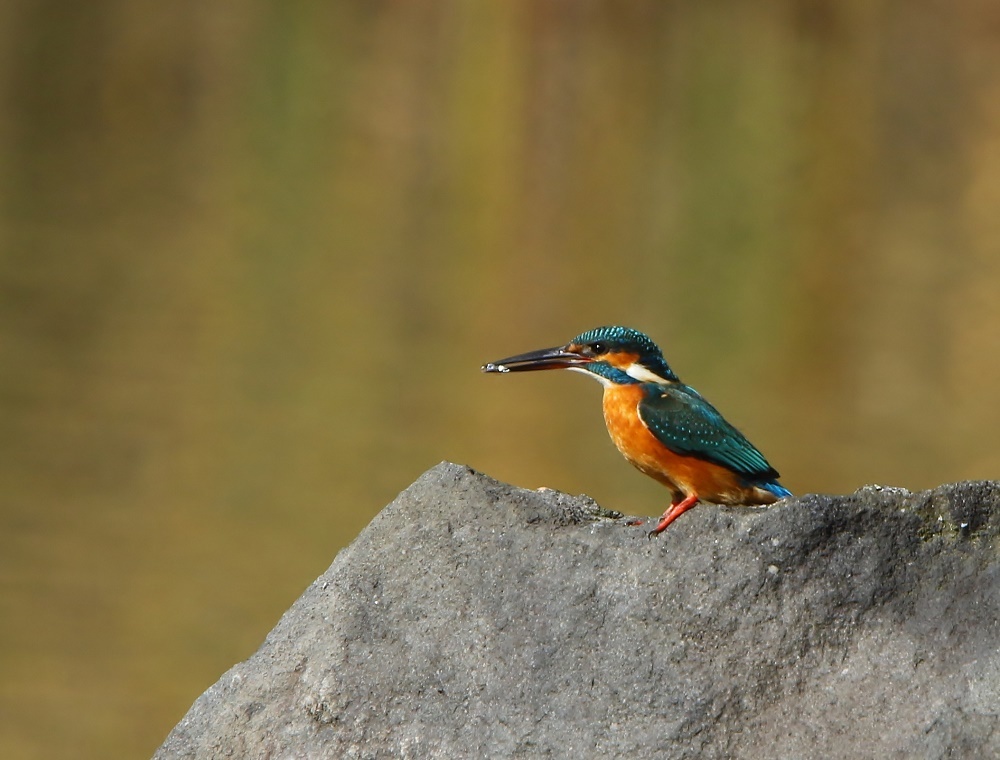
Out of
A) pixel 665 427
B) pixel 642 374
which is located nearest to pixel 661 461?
pixel 665 427

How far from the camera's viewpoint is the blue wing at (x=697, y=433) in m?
3.39

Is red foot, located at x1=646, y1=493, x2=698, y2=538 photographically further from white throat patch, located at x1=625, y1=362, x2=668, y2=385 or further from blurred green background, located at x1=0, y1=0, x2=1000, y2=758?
blurred green background, located at x1=0, y1=0, x2=1000, y2=758

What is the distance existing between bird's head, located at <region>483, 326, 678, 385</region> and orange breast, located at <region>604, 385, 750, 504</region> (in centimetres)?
5

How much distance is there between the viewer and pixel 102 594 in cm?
861

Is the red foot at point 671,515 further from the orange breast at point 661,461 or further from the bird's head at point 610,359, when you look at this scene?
the bird's head at point 610,359

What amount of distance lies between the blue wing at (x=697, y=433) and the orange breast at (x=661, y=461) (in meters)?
0.02

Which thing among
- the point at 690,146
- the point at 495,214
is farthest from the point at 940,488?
the point at 690,146

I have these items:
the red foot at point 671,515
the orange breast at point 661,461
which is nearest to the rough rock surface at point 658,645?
the red foot at point 671,515

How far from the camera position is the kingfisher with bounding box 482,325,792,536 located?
3.39 metres

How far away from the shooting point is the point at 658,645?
3037 mm

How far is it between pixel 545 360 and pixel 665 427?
14.4 inches

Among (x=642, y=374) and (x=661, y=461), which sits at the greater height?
(x=642, y=374)

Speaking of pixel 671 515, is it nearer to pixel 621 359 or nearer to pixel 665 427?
pixel 665 427

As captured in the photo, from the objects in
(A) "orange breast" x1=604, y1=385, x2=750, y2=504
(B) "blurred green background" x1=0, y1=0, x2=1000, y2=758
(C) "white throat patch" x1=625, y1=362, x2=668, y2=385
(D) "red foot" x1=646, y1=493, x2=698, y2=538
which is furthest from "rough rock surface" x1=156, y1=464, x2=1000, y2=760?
(B) "blurred green background" x1=0, y1=0, x2=1000, y2=758
